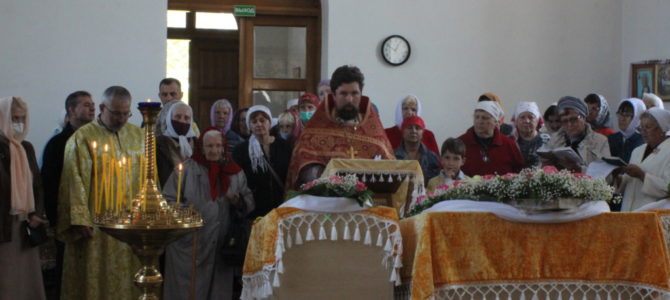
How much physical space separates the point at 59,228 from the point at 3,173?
0.74 meters

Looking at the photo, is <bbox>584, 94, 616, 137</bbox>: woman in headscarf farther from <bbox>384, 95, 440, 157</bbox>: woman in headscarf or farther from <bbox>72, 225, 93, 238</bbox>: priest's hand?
<bbox>72, 225, 93, 238</bbox>: priest's hand

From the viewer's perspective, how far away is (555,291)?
482 centimetres

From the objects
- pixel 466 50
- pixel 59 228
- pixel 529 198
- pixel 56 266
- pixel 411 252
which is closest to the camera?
pixel 529 198

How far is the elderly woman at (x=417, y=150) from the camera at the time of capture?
7094 millimetres

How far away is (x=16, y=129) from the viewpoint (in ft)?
21.7

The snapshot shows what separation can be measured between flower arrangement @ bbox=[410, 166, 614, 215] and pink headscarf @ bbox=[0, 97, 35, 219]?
313 centimetres

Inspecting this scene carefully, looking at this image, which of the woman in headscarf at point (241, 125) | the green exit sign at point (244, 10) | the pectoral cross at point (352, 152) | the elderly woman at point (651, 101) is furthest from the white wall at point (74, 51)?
the elderly woman at point (651, 101)

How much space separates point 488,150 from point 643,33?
5030 mm

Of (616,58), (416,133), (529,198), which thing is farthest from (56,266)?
(616,58)

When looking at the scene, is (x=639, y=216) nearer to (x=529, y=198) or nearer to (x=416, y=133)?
(x=529, y=198)

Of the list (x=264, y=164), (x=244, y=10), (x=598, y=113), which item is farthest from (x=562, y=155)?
(x=244, y=10)

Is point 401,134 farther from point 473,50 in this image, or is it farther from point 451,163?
point 473,50

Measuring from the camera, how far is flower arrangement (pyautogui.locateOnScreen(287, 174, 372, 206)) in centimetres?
500

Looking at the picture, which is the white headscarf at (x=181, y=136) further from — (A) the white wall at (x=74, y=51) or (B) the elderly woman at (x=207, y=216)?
(A) the white wall at (x=74, y=51)
